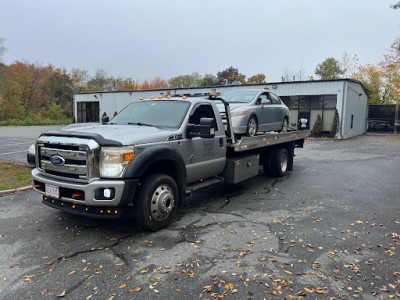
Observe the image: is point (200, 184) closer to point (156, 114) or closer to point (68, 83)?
point (156, 114)

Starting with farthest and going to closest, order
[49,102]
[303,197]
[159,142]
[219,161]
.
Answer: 1. [49,102]
2. [303,197]
3. [219,161]
4. [159,142]

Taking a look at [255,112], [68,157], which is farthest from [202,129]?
[255,112]

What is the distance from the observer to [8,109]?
150 feet

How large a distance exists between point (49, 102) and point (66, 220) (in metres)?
55.8

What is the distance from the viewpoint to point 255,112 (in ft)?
27.0

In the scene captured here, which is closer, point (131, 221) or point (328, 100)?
point (131, 221)

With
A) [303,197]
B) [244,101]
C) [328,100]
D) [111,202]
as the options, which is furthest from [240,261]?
[328,100]

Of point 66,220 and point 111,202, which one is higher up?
point 111,202

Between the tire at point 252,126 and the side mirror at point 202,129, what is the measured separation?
8.76ft

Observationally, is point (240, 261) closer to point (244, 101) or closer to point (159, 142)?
point (159, 142)

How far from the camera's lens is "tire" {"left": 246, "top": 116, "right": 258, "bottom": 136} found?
7924 mm

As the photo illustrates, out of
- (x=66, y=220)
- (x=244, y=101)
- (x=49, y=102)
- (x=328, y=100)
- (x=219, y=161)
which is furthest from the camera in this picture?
(x=49, y=102)

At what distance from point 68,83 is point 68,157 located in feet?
195

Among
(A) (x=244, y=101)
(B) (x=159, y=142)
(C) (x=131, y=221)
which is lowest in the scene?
(C) (x=131, y=221)
